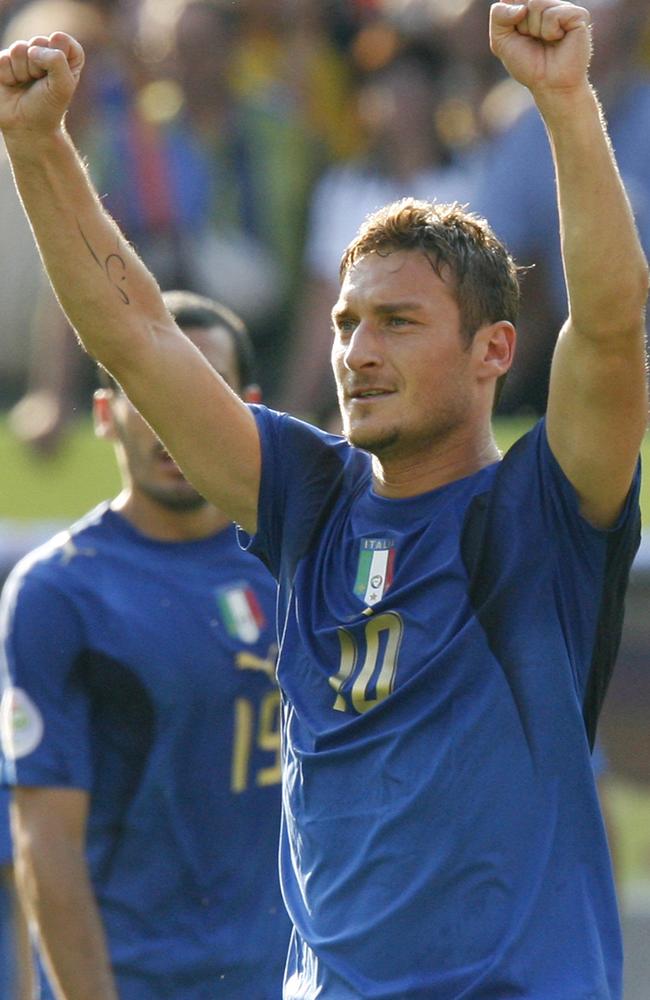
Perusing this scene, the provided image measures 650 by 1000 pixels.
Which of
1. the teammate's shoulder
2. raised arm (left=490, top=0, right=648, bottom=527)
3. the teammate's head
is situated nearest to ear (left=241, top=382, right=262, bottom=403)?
the teammate's head

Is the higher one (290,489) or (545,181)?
(545,181)

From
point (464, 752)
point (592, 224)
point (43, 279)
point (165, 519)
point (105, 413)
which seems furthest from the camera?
point (43, 279)

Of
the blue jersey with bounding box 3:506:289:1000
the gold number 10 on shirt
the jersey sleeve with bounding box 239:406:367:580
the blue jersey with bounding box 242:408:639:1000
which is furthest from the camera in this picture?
the blue jersey with bounding box 3:506:289:1000

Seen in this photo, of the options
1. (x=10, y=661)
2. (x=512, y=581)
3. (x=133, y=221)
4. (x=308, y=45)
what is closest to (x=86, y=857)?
(x=10, y=661)

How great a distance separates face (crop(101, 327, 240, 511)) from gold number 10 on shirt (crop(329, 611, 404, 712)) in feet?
4.52

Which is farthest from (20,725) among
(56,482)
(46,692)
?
A: (56,482)

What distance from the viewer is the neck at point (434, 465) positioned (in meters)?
3.25

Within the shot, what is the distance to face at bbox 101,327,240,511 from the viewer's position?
4.51 meters

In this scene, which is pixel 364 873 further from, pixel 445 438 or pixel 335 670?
pixel 445 438

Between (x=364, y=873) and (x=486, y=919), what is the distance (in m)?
0.21

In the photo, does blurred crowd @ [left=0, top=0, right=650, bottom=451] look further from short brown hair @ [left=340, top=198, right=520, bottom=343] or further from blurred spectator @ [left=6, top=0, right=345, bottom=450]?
short brown hair @ [left=340, top=198, right=520, bottom=343]

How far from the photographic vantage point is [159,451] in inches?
178

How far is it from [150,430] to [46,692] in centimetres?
65

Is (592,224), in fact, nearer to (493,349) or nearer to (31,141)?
(493,349)
